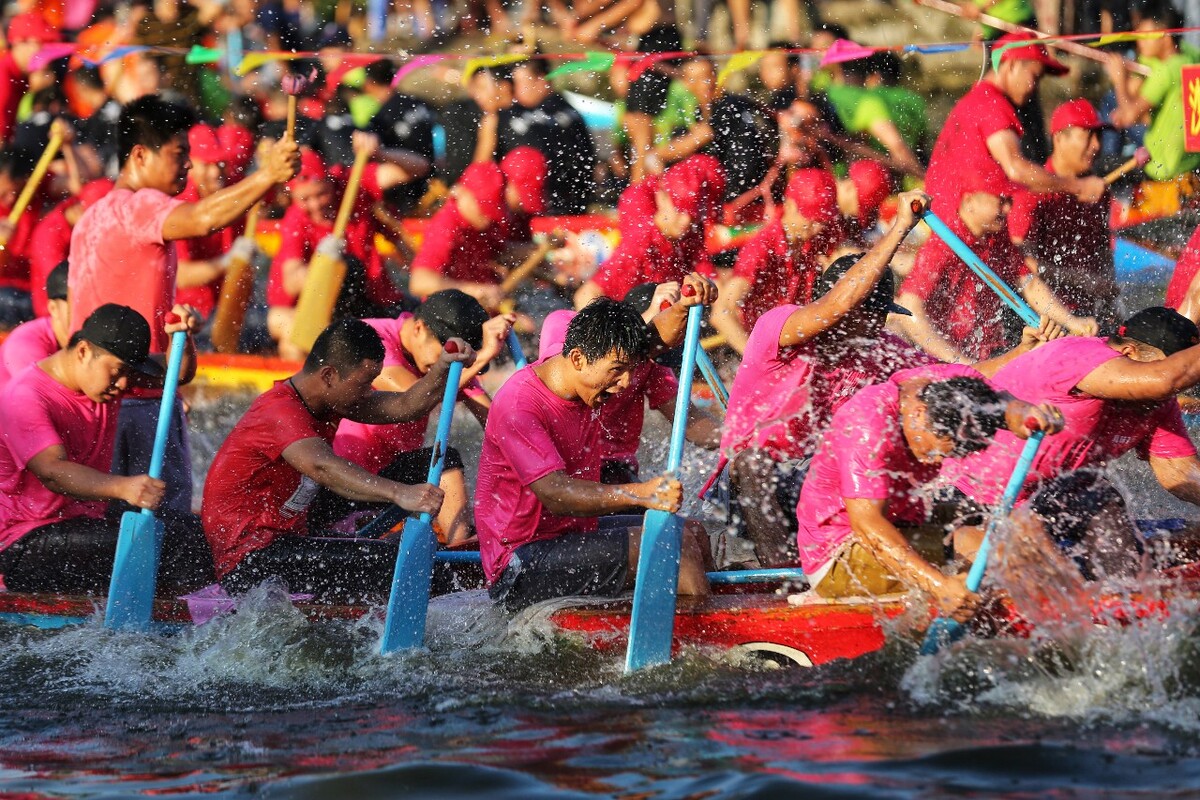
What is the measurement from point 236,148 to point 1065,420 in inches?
274

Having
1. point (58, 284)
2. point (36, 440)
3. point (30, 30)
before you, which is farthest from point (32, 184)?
Answer: point (36, 440)

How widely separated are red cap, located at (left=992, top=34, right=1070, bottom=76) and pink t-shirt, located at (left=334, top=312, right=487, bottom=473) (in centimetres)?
336

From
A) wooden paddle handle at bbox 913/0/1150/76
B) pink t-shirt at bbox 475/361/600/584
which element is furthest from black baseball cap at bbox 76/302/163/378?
wooden paddle handle at bbox 913/0/1150/76

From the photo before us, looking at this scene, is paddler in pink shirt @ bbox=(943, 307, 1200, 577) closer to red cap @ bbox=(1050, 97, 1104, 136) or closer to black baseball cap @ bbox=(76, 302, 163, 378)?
red cap @ bbox=(1050, 97, 1104, 136)

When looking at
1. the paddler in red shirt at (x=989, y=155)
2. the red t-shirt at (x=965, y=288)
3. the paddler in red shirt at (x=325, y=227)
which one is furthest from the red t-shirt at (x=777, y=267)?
the paddler in red shirt at (x=325, y=227)

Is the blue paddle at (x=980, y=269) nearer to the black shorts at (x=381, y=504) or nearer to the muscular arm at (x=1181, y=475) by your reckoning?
the muscular arm at (x=1181, y=475)

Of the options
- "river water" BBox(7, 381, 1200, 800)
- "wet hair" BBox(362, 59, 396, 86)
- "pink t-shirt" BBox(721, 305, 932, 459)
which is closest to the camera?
"river water" BBox(7, 381, 1200, 800)

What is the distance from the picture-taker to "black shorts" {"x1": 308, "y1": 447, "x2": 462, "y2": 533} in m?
7.07

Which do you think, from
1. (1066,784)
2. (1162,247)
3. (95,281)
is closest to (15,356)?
(95,281)

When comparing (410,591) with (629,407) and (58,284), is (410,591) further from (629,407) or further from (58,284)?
(58,284)

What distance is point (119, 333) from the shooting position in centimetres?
659

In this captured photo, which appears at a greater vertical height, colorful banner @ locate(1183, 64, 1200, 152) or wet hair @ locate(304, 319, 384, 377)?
colorful banner @ locate(1183, 64, 1200, 152)

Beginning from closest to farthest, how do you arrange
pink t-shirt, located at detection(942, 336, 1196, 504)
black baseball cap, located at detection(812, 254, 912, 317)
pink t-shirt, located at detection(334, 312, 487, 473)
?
pink t-shirt, located at detection(942, 336, 1196, 504) → black baseball cap, located at detection(812, 254, 912, 317) → pink t-shirt, located at detection(334, 312, 487, 473)

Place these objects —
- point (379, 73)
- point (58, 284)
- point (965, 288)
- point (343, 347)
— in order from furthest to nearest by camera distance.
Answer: point (379, 73)
point (965, 288)
point (58, 284)
point (343, 347)
